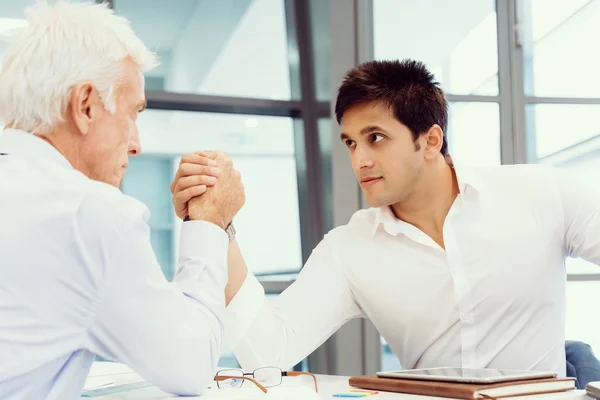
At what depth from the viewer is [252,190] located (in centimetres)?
358

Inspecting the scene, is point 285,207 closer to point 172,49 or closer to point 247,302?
point 172,49

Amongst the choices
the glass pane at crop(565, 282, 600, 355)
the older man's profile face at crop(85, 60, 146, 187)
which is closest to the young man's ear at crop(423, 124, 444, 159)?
the older man's profile face at crop(85, 60, 146, 187)

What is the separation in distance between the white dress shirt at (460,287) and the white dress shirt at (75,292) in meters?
0.74

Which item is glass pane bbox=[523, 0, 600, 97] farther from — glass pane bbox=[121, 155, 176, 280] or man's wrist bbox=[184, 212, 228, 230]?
man's wrist bbox=[184, 212, 228, 230]

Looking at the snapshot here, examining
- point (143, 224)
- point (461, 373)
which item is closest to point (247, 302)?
point (461, 373)

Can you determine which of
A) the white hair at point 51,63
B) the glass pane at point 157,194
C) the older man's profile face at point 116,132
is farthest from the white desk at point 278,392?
the glass pane at point 157,194

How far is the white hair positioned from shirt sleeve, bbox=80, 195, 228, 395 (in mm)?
271

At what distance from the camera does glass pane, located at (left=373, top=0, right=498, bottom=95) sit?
3.67 metres

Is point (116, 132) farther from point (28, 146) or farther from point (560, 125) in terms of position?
point (560, 125)

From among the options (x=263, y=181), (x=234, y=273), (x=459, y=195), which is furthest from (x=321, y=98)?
(x=234, y=273)

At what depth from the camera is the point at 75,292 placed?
1.04 meters

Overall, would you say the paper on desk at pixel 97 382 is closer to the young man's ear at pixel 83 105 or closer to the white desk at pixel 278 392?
the white desk at pixel 278 392

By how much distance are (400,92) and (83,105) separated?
50.2 inches

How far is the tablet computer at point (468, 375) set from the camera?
1248 mm
